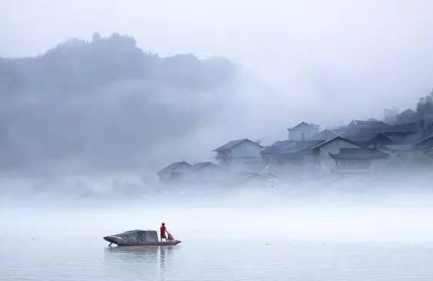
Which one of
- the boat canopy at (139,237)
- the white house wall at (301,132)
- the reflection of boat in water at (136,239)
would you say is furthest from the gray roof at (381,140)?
the boat canopy at (139,237)

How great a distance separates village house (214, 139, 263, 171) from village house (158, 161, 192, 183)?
113 inches

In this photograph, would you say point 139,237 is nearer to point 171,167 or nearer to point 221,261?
point 221,261

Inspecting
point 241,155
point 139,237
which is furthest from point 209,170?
point 139,237

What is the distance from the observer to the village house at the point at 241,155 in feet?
277

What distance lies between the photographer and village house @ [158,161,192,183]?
85.4 meters

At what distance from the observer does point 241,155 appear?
85125 mm

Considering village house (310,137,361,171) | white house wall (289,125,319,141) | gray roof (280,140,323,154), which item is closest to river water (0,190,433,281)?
village house (310,137,361,171)

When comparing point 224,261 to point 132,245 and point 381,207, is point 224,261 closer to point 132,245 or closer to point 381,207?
point 132,245

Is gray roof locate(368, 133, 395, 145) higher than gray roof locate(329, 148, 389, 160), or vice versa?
gray roof locate(368, 133, 395, 145)

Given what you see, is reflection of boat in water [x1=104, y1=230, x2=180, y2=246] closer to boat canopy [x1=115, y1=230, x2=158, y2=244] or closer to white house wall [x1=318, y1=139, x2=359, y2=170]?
boat canopy [x1=115, y1=230, x2=158, y2=244]

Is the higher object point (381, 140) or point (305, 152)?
point (381, 140)

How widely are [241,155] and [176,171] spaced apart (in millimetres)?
5567

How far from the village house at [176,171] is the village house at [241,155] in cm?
288

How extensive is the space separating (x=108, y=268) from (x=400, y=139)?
163 ft
